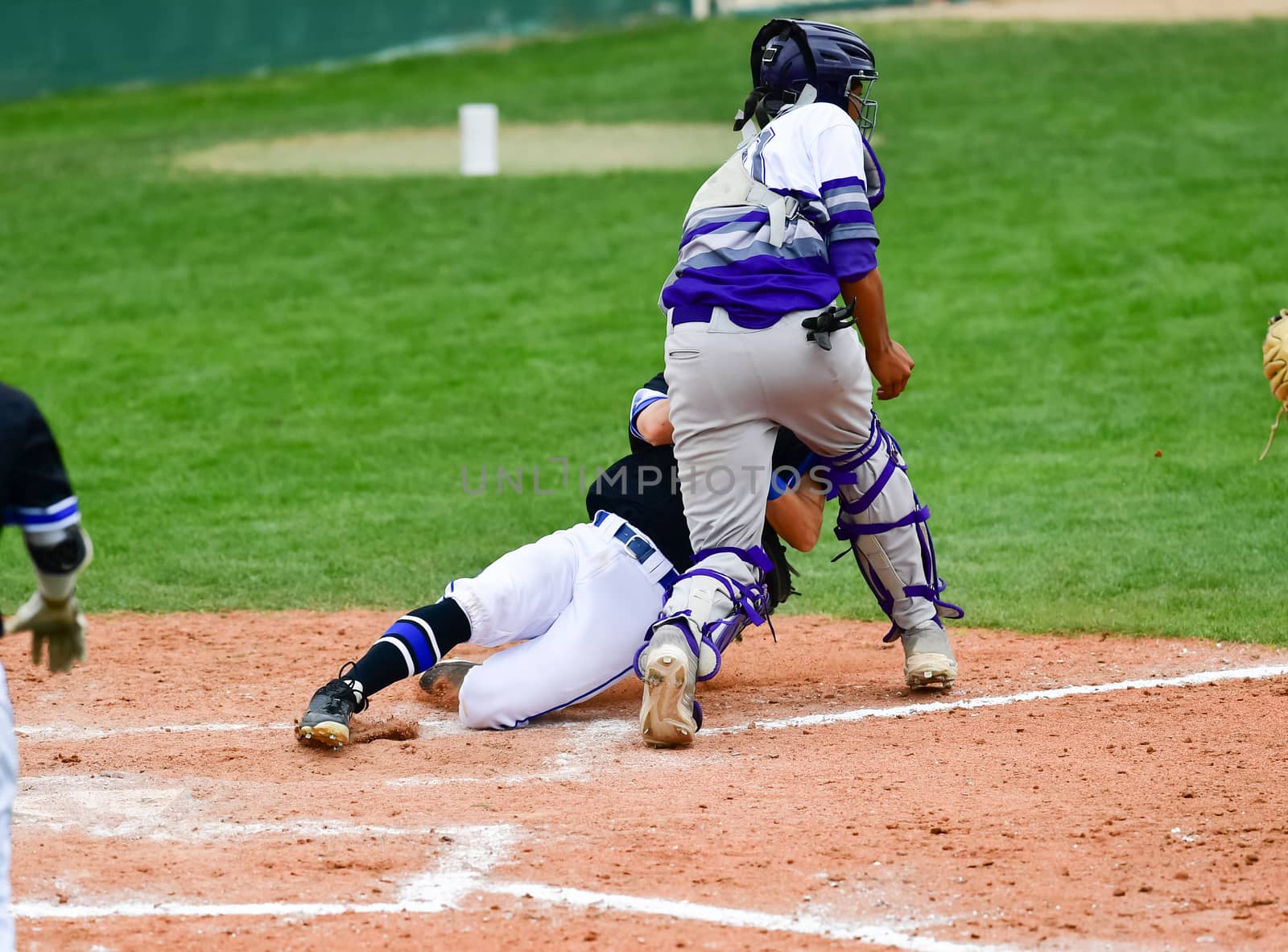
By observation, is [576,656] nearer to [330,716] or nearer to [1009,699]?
[330,716]

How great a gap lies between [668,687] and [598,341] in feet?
23.4

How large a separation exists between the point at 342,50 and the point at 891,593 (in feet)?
74.9

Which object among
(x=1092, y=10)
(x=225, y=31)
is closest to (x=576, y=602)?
(x=1092, y=10)

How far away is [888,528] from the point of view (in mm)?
5273

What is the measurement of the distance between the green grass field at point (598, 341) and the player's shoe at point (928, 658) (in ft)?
3.72

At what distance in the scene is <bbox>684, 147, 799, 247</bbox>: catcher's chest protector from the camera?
190 inches

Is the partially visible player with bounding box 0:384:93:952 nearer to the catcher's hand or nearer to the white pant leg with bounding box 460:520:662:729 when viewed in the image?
the catcher's hand

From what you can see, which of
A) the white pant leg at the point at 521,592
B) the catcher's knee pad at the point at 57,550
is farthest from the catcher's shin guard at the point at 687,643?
the catcher's knee pad at the point at 57,550

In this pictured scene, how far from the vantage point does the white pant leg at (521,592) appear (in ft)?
16.8

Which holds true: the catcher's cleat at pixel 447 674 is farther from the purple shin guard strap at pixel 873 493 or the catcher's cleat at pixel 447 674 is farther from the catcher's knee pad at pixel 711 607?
the purple shin guard strap at pixel 873 493

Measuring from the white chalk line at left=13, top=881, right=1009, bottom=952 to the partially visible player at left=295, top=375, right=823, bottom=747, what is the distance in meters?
1.21

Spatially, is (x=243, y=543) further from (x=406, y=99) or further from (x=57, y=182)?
(x=406, y=99)

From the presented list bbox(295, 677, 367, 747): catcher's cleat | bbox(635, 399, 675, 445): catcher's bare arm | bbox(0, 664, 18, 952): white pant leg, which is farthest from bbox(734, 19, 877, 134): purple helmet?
bbox(0, 664, 18, 952): white pant leg

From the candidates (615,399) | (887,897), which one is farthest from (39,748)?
(615,399)
